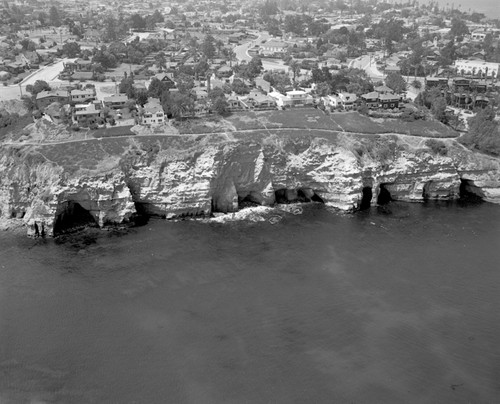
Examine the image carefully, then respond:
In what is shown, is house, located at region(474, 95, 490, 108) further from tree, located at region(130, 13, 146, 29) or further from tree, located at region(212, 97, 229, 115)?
tree, located at region(130, 13, 146, 29)

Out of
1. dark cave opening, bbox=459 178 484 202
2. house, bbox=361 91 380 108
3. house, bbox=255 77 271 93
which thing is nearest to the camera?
dark cave opening, bbox=459 178 484 202

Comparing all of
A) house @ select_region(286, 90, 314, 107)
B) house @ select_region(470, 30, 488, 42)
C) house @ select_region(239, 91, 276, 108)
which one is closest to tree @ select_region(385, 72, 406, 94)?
house @ select_region(286, 90, 314, 107)

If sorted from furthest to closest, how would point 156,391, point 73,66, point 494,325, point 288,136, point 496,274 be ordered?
point 73,66
point 288,136
point 496,274
point 494,325
point 156,391

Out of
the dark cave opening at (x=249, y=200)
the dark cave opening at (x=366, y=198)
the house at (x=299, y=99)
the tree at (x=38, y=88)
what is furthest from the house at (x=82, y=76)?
the dark cave opening at (x=366, y=198)

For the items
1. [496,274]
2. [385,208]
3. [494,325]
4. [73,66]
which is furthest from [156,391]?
[73,66]

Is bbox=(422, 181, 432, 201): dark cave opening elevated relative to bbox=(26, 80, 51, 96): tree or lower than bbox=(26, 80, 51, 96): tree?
lower

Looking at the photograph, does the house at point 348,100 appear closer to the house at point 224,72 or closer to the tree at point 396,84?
the tree at point 396,84

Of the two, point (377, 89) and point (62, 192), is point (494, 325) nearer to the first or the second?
point (62, 192)

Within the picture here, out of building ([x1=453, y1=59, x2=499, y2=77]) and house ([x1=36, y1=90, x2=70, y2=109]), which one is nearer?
house ([x1=36, y1=90, x2=70, y2=109])
